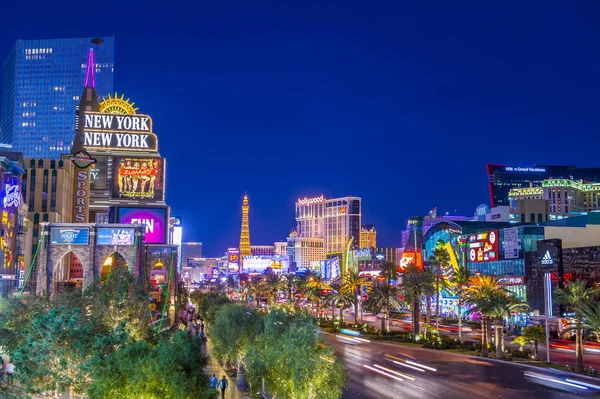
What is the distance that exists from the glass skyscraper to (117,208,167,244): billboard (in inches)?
→ 3224

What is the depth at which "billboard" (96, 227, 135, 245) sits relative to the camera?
77.7 metres

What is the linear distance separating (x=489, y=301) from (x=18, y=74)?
159 metres

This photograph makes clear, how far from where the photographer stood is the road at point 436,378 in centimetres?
3956

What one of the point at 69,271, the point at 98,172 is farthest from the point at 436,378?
the point at 69,271

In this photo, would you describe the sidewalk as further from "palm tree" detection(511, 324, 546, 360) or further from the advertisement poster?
the advertisement poster

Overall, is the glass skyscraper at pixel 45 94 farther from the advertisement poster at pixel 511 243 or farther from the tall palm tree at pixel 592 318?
the tall palm tree at pixel 592 318

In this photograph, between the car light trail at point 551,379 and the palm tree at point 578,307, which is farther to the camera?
the palm tree at point 578,307

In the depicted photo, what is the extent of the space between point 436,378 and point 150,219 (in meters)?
67.7

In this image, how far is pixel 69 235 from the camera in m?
76.2

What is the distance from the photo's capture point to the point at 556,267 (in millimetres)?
82750

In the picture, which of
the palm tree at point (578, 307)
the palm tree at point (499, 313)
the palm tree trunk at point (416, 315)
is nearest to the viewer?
the palm tree at point (578, 307)

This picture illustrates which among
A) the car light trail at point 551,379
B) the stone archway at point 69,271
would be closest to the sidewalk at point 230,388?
the car light trail at point 551,379

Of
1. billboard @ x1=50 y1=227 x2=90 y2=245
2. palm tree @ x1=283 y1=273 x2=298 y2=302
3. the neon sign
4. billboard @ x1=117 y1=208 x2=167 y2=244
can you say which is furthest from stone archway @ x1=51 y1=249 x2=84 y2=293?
palm tree @ x1=283 y1=273 x2=298 y2=302

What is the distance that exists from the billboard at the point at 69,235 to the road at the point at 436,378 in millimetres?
34420
